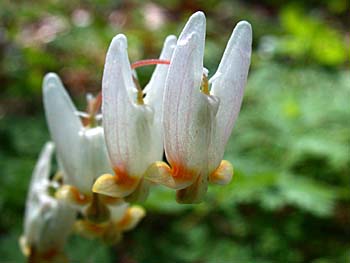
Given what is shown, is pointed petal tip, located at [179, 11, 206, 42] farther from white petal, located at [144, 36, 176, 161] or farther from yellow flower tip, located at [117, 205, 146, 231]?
yellow flower tip, located at [117, 205, 146, 231]

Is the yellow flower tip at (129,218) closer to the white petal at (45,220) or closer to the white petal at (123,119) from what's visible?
the white petal at (45,220)

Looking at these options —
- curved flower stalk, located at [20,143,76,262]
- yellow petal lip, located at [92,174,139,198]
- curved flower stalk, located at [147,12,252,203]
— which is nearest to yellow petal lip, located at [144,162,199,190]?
curved flower stalk, located at [147,12,252,203]

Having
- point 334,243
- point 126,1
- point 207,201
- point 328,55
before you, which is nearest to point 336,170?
point 334,243

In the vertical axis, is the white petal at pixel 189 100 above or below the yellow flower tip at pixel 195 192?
above

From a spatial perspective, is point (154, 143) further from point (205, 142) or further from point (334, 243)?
point (334, 243)

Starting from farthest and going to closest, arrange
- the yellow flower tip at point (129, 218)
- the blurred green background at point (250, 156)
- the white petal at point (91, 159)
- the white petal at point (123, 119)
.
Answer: the blurred green background at point (250, 156), the yellow flower tip at point (129, 218), the white petal at point (91, 159), the white petal at point (123, 119)

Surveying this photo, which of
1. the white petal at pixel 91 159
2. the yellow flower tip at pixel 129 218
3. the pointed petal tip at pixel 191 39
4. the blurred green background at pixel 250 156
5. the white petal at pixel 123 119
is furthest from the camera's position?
the blurred green background at pixel 250 156

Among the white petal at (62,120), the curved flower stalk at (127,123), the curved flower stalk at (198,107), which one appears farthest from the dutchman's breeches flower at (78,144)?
the curved flower stalk at (198,107)
